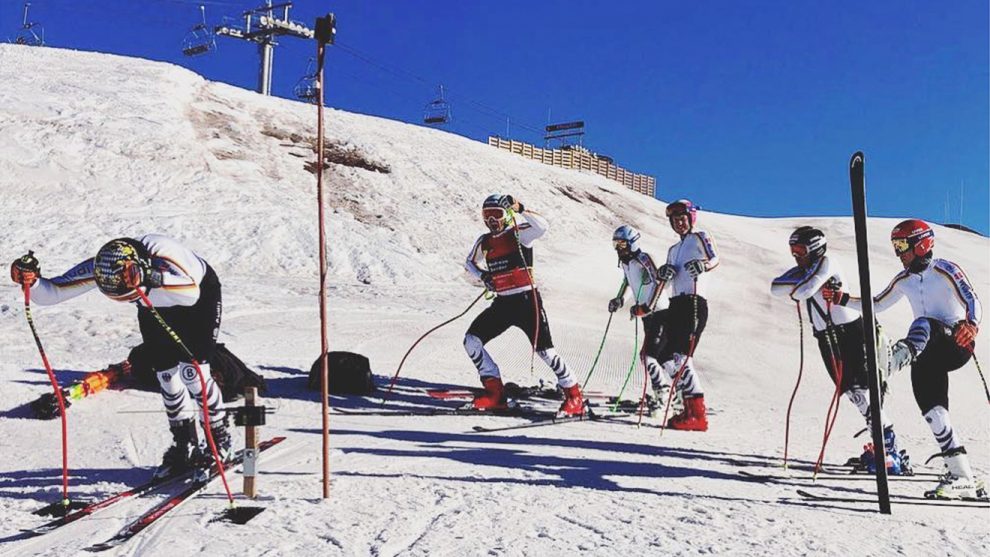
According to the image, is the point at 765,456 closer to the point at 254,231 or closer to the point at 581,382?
the point at 581,382

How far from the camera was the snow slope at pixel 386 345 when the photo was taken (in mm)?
4199

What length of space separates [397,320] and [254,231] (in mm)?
7445

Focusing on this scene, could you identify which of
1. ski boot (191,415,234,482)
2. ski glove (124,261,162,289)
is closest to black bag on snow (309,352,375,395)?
ski boot (191,415,234,482)

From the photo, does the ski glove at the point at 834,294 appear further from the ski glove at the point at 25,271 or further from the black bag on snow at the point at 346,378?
the ski glove at the point at 25,271

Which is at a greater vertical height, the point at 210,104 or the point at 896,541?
the point at 210,104

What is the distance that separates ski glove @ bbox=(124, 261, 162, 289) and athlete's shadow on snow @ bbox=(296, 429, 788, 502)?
1.71 m

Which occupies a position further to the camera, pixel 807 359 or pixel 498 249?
pixel 807 359

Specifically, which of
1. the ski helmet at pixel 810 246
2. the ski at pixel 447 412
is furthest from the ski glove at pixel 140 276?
the ski helmet at pixel 810 246

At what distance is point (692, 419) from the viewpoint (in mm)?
7621

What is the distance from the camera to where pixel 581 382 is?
10562 millimetres

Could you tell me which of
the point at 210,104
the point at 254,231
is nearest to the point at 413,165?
the point at 210,104

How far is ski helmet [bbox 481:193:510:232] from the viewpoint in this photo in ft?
25.8

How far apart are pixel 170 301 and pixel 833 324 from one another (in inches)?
194

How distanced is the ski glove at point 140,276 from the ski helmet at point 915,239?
483 centimetres
